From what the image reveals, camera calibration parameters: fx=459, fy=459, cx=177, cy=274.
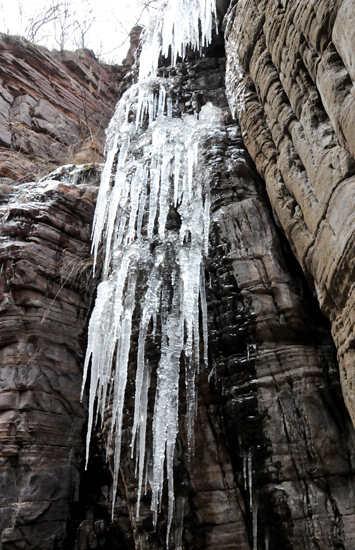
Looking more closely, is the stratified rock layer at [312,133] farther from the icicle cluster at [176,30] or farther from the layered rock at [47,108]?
the layered rock at [47,108]

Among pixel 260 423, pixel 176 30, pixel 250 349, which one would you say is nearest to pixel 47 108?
pixel 176 30

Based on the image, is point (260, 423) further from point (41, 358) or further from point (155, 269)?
point (41, 358)

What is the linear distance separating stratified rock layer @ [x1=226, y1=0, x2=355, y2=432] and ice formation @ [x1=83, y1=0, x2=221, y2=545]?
2.23 feet

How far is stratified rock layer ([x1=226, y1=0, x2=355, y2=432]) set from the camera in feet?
8.07

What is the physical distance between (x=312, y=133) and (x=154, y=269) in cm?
159

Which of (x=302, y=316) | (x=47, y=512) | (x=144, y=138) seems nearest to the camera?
(x=302, y=316)

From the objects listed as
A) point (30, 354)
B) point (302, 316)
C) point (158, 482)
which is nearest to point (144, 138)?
point (30, 354)

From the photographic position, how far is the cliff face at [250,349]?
2672 millimetres

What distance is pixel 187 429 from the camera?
10.3 feet

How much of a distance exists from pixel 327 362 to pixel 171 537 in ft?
5.00

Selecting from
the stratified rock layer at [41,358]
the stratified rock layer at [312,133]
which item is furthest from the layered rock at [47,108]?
the stratified rock layer at [312,133]

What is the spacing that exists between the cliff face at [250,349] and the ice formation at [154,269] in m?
0.14

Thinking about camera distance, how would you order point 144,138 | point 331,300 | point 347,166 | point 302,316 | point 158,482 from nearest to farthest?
point 347,166 < point 331,300 < point 158,482 < point 302,316 < point 144,138

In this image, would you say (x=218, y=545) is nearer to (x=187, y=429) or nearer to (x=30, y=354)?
(x=187, y=429)
